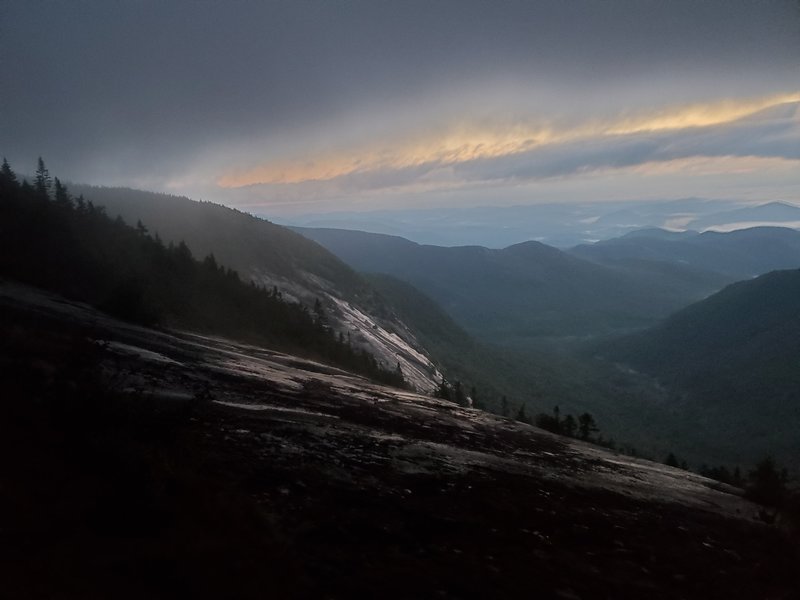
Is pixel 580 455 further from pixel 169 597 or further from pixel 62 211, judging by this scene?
pixel 62 211

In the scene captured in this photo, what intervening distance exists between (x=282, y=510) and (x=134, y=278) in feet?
139

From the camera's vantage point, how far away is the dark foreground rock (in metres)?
7.54

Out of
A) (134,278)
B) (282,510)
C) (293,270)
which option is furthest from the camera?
(293,270)

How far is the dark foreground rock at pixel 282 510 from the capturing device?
24.7ft

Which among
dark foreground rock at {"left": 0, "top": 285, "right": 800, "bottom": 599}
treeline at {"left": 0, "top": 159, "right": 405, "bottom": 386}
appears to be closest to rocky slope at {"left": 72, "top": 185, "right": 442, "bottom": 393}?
treeline at {"left": 0, "top": 159, "right": 405, "bottom": 386}

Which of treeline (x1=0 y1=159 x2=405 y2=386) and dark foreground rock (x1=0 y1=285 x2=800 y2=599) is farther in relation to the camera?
treeline (x1=0 y1=159 x2=405 y2=386)

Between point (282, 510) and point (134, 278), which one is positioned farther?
point (134, 278)

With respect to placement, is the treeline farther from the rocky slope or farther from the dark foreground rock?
the rocky slope

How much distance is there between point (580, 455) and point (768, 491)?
9.99 m

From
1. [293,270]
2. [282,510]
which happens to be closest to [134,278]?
[282,510]

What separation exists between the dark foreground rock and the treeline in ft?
64.5

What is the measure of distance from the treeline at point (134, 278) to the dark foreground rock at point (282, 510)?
64.5 feet

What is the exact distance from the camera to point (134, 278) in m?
46.2

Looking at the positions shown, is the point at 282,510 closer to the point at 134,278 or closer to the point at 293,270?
the point at 134,278
